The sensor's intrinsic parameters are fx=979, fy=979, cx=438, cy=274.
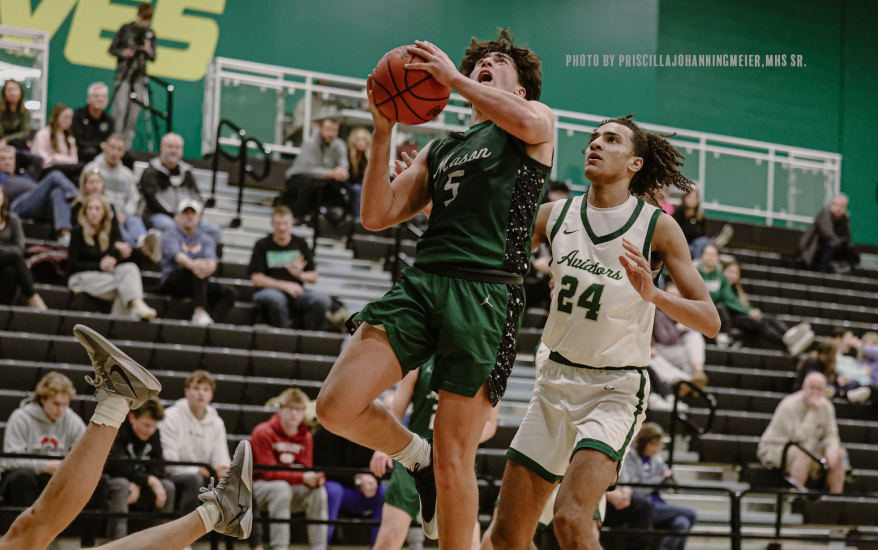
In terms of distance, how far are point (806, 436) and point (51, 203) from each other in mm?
7477

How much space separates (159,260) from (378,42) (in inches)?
305

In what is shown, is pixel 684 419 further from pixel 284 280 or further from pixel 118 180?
pixel 118 180

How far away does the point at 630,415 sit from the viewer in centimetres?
386

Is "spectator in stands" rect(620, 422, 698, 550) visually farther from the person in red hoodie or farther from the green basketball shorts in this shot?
the green basketball shorts

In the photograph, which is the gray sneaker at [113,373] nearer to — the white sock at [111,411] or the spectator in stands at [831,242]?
the white sock at [111,411]

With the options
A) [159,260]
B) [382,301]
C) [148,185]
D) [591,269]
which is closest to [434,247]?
[382,301]

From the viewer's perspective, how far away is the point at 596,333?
3936 millimetres

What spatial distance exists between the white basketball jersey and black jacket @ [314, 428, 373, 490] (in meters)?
3.51

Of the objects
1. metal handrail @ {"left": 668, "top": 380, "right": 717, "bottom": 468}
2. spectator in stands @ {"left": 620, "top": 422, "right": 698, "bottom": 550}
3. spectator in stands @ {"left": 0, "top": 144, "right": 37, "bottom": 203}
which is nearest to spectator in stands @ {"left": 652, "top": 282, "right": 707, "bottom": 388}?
metal handrail @ {"left": 668, "top": 380, "right": 717, "bottom": 468}

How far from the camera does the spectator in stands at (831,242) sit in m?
14.2

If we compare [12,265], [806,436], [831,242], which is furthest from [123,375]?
[831,242]

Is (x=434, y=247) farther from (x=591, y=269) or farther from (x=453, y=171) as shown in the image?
(x=591, y=269)

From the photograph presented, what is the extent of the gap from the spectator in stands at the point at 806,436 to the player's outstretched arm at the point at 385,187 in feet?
21.3

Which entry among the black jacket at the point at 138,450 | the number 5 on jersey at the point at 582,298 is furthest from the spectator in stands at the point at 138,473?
the number 5 on jersey at the point at 582,298
